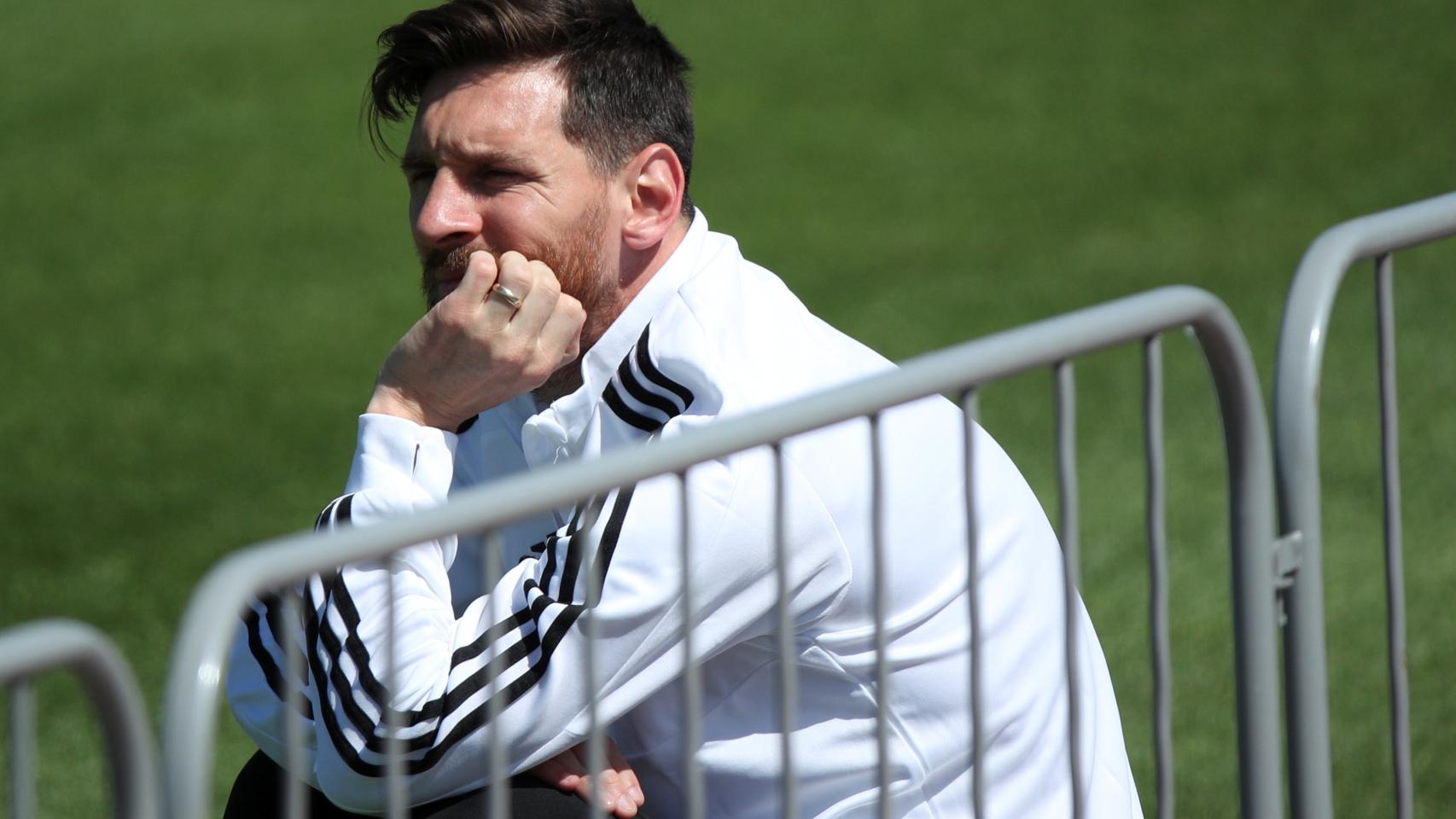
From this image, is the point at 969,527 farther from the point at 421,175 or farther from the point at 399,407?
the point at 421,175

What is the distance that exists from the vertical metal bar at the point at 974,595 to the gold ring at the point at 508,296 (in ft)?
3.03

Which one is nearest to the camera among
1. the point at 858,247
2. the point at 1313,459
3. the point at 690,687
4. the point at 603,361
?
the point at 690,687

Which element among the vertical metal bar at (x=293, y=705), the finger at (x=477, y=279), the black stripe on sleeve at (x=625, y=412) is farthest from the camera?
the finger at (x=477, y=279)

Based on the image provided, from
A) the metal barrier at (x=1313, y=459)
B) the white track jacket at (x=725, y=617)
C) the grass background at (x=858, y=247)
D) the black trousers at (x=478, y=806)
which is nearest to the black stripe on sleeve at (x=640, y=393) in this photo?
the white track jacket at (x=725, y=617)

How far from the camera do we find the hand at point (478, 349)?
2699 millimetres

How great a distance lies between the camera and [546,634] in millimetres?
2229

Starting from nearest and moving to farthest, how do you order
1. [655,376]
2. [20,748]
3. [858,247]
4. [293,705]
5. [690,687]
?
[20,748], [293,705], [690,687], [655,376], [858,247]

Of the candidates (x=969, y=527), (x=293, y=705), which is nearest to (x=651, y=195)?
(x=969, y=527)

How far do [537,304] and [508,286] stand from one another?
0.06 meters

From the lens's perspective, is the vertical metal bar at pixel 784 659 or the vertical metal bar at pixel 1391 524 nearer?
the vertical metal bar at pixel 784 659

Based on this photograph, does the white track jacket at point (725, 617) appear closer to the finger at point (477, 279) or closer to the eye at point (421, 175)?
the finger at point (477, 279)

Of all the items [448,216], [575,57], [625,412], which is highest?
[575,57]

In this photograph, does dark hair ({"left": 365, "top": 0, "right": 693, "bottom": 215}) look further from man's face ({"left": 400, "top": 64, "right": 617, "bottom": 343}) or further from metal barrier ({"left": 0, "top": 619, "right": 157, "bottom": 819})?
metal barrier ({"left": 0, "top": 619, "right": 157, "bottom": 819})

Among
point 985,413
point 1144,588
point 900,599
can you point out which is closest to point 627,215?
point 900,599
